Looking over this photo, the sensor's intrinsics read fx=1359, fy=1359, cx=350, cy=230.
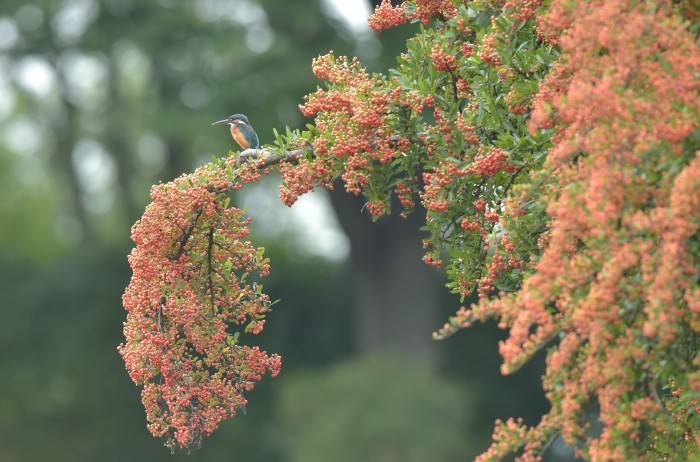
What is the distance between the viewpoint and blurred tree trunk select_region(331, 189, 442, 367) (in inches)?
1027

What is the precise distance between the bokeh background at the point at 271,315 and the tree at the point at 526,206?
46.6 ft

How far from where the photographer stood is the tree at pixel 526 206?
586 cm

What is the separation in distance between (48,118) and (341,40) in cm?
1877

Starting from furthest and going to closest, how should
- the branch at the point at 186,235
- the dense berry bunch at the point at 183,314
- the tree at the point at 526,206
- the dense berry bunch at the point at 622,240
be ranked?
the branch at the point at 186,235
the dense berry bunch at the point at 183,314
the tree at the point at 526,206
the dense berry bunch at the point at 622,240

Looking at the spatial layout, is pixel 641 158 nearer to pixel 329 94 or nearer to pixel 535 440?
pixel 535 440

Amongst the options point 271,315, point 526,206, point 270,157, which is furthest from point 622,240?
point 271,315

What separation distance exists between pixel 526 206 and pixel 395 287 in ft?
62.4

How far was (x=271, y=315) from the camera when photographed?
1075 inches

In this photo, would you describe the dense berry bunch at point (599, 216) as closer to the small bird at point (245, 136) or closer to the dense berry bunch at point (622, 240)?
the dense berry bunch at point (622, 240)

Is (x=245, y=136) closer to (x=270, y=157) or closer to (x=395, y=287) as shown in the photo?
(x=270, y=157)

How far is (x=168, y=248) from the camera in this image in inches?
321

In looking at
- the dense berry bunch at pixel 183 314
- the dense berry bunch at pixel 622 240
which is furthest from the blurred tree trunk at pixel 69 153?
the dense berry bunch at pixel 622 240

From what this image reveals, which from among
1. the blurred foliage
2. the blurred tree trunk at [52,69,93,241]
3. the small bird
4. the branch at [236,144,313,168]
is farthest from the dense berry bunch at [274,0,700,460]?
the blurred tree trunk at [52,69,93,241]

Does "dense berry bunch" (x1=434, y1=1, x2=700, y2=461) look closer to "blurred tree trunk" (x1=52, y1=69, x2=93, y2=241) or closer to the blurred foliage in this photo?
the blurred foliage
